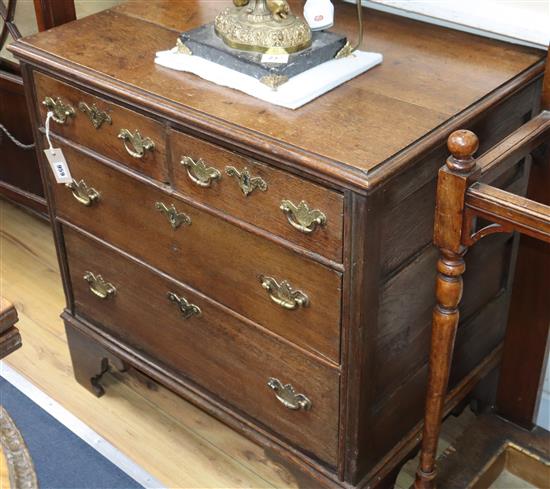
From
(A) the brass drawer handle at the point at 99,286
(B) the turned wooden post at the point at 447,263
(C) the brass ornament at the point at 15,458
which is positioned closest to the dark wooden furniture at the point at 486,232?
(B) the turned wooden post at the point at 447,263

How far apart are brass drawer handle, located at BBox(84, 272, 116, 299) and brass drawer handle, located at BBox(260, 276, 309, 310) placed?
53 cm

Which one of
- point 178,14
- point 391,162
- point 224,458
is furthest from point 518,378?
point 178,14

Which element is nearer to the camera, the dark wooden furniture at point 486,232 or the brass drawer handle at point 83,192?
the dark wooden furniture at point 486,232

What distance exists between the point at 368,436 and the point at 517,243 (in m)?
0.53

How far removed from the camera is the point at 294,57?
1.52 m

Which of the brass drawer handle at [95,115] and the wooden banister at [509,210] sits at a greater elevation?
the wooden banister at [509,210]

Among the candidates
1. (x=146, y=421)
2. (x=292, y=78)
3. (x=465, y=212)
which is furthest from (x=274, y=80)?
(x=146, y=421)

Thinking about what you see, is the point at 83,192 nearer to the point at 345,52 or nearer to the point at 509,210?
the point at 345,52

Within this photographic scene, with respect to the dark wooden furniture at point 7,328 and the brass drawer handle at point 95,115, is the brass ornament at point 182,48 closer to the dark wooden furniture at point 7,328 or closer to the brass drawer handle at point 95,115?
the brass drawer handle at point 95,115

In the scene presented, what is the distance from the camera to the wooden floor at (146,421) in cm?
199

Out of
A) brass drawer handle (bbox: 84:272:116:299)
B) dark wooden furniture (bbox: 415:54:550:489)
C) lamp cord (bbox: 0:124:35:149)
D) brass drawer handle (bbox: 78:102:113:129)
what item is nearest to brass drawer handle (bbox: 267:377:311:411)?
dark wooden furniture (bbox: 415:54:550:489)

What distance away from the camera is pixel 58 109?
1.76 m

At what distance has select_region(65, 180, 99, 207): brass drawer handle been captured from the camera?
5.96 feet

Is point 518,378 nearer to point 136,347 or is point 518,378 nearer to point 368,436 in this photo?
point 368,436
